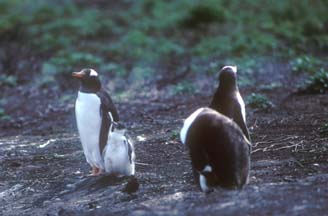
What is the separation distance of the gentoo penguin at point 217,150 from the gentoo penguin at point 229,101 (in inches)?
27.8

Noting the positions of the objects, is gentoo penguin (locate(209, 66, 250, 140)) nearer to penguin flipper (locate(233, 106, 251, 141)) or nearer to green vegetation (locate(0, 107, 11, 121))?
penguin flipper (locate(233, 106, 251, 141))

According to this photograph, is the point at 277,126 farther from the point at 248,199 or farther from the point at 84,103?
the point at 248,199

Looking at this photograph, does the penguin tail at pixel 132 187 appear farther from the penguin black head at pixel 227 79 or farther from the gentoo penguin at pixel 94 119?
the penguin black head at pixel 227 79

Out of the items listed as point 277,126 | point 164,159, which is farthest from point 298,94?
point 164,159

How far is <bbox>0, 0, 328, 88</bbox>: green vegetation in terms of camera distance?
14680 millimetres

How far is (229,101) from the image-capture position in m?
7.12

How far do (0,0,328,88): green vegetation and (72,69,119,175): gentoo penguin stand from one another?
5.34m

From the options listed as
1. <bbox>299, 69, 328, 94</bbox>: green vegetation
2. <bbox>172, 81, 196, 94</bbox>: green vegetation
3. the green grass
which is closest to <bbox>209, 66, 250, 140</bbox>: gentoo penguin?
<bbox>299, 69, 328, 94</bbox>: green vegetation

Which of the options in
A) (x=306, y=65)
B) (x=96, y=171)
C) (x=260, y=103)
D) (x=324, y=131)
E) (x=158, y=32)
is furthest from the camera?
(x=158, y=32)

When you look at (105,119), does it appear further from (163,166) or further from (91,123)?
(163,166)

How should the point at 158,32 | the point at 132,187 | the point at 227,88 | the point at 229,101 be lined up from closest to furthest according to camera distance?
the point at 132,187 → the point at 229,101 → the point at 227,88 → the point at 158,32

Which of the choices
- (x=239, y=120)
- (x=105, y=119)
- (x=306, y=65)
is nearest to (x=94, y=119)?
(x=105, y=119)

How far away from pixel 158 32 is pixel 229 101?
9476 millimetres

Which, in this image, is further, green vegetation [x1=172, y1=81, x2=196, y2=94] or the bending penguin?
green vegetation [x1=172, y1=81, x2=196, y2=94]
